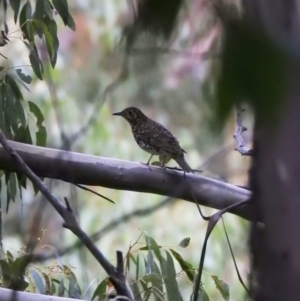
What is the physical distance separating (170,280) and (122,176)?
0.35 metres

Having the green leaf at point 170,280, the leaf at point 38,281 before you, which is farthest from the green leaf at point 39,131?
the green leaf at point 170,280

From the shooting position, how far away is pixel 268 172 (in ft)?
2.68

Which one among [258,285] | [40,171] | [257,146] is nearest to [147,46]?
[257,146]

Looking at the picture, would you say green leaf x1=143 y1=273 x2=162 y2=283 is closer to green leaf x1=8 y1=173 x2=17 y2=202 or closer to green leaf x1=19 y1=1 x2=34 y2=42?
green leaf x1=8 y1=173 x2=17 y2=202

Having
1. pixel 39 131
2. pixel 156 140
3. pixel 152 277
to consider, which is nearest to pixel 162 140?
pixel 156 140

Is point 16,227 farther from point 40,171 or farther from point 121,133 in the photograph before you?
point 40,171

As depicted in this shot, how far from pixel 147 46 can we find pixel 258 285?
0.99 ft

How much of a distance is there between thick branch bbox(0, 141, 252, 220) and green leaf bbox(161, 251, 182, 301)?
0.82 feet

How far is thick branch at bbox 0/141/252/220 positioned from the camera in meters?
1.86

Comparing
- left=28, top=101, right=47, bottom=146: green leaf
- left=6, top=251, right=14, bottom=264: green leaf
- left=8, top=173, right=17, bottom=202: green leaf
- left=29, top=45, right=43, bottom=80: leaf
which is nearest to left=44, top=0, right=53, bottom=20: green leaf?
left=29, top=45, right=43, bottom=80: leaf

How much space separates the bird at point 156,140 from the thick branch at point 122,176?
8.7 inches

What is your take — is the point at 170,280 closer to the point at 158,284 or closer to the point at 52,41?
the point at 158,284

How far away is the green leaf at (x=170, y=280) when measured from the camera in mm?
2043

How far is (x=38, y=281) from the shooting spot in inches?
84.1
